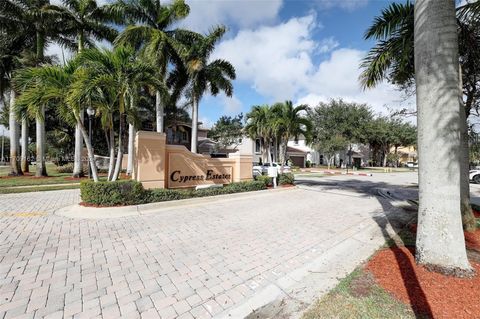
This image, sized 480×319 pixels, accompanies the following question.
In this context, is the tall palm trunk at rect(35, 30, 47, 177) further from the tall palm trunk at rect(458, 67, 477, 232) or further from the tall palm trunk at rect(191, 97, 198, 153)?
the tall palm trunk at rect(458, 67, 477, 232)

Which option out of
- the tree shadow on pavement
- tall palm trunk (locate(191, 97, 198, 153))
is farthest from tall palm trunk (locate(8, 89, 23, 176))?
the tree shadow on pavement

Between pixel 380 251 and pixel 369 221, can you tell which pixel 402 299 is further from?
pixel 369 221

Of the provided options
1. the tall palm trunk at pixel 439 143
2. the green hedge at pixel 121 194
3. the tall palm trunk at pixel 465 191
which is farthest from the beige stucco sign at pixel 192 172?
the tall palm trunk at pixel 465 191

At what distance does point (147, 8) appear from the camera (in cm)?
1494

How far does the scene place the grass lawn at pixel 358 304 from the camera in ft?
9.27

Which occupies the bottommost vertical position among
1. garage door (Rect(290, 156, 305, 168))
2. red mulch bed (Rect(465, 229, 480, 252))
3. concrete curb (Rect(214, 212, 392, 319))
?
concrete curb (Rect(214, 212, 392, 319))

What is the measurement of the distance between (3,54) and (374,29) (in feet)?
79.5

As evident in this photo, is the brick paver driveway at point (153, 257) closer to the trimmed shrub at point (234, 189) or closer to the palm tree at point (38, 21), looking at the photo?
the trimmed shrub at point (234, 189)

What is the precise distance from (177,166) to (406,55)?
9.01 metres

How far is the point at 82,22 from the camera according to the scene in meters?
16.7

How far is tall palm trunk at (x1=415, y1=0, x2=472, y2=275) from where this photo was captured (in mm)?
3639

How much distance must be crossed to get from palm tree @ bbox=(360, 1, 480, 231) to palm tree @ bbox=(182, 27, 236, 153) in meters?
10.3

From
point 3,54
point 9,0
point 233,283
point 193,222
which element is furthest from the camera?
point 3,54

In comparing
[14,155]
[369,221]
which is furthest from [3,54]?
[369,221]
